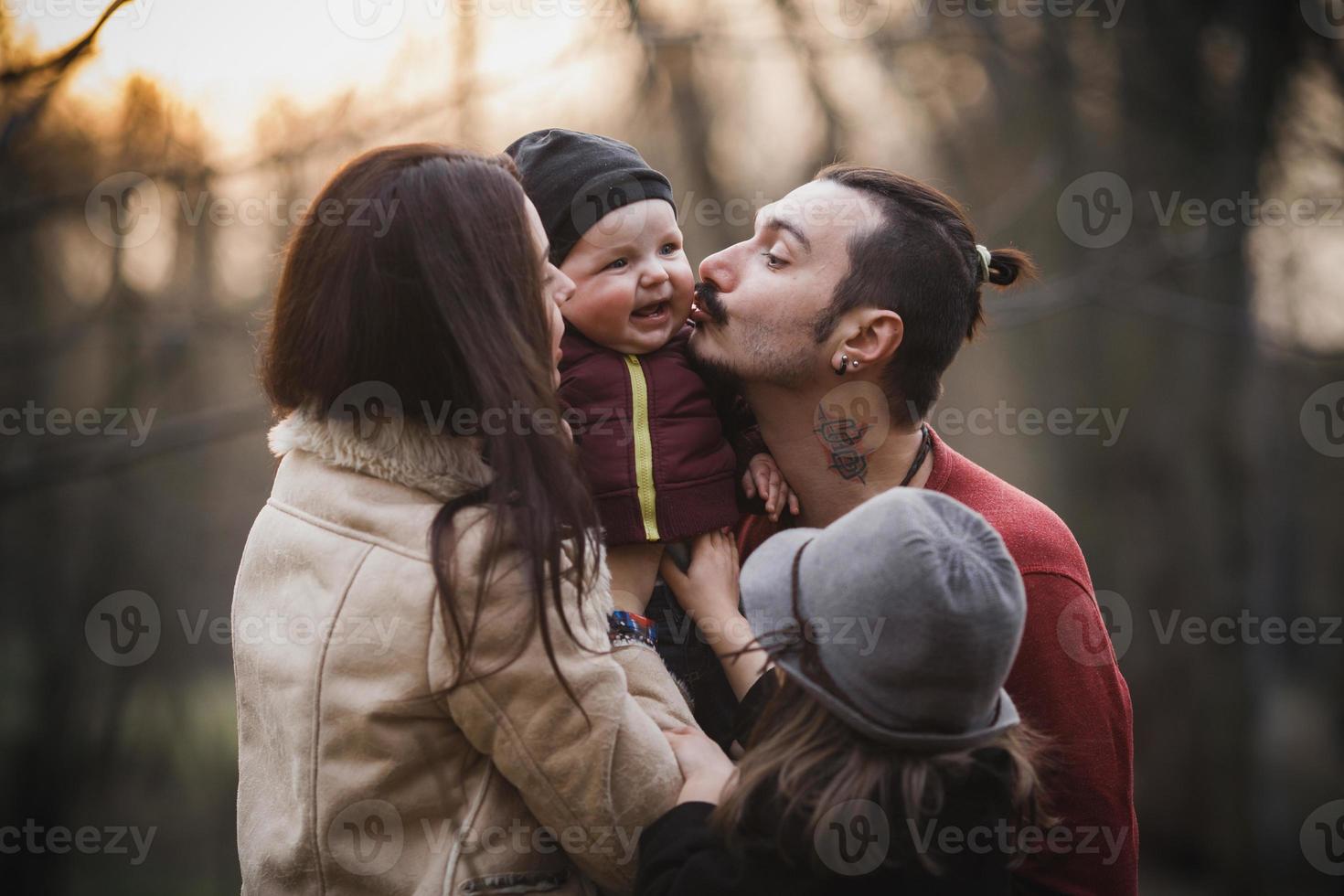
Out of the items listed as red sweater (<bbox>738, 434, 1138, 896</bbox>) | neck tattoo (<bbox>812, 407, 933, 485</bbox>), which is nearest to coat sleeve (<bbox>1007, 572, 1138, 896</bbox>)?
red sweater (<bbox>738, 434, 1138, 896</bbox>)

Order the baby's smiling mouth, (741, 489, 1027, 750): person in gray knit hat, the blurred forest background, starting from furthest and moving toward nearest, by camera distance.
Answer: the blurred forest background, the baby's smiling mouth, (741, 489, 1027, 750): person in gray knit hat

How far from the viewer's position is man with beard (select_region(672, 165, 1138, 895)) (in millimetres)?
2451

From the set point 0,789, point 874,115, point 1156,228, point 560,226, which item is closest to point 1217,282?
point 1156,228

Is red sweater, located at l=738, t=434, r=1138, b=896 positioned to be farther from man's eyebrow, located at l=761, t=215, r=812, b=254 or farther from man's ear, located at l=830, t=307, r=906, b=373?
man's eyebrow, located at l=761, t=215, r=812, b=254

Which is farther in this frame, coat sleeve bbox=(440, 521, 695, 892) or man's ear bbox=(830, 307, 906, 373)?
man's ear bbox=(830, 307, 906, 373)

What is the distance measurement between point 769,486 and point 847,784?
95 cm

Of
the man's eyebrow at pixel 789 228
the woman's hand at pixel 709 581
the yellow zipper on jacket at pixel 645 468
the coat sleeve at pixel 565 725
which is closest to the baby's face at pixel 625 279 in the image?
the yellow zipper on jacket at pixel 645 468

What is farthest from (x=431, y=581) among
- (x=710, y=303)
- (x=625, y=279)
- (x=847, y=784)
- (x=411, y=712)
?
(x=710, y=303)

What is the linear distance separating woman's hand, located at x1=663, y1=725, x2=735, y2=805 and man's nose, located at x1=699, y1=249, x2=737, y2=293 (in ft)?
3.57

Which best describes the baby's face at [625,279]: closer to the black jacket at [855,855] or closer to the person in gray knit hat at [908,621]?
the person in gray knit hat at [908,621]

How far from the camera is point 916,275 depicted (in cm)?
255

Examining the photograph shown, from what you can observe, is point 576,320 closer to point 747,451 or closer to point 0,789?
point 747,451

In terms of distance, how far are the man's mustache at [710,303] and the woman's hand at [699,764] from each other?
993mm

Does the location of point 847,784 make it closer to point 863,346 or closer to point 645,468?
point 645,468
